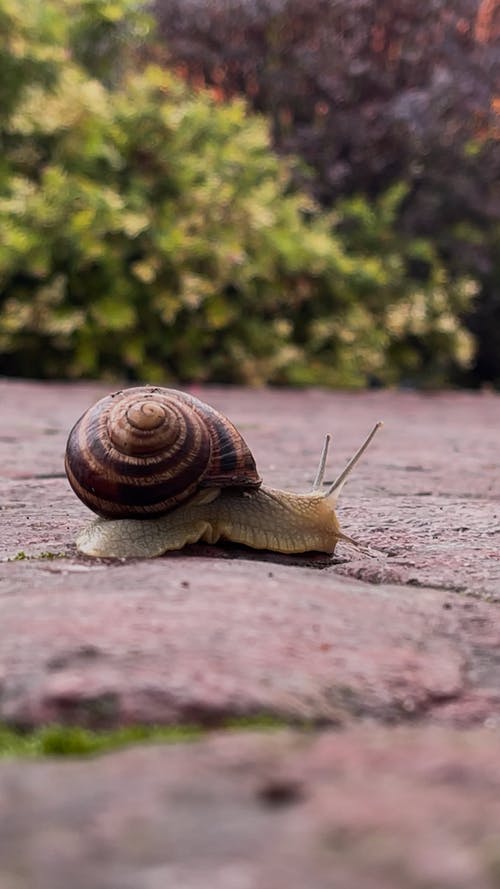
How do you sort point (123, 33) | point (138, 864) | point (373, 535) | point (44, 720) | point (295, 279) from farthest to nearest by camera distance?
point (123, 33)
point (295, 279)
point (373, 535)
point (44, 720)
point (138, 864)

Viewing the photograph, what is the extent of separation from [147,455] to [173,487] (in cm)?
9

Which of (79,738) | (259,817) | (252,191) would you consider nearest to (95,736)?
(79,738)

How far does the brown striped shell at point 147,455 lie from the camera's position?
6.97 feet

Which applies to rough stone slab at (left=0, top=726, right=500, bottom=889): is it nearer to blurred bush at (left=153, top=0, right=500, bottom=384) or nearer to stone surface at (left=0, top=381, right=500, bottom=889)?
stone surface at (left=0, top=381, right=500, bottom=889)

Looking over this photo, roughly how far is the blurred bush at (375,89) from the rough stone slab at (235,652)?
26.0ft

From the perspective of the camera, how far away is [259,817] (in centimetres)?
84

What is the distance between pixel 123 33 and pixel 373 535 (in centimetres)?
805

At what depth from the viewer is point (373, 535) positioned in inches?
94.6

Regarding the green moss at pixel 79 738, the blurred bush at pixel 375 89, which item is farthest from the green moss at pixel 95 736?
the blurred bush at pixel 375 89

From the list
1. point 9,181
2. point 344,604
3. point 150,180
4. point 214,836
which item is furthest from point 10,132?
point 214,836

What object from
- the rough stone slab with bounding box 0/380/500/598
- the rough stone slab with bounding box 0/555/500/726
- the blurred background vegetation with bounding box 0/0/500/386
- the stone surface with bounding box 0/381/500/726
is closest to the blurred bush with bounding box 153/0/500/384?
the blurred background vegetation with bounding box 0/0/500/386

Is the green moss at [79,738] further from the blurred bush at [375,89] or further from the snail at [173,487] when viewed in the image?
the blurred bush at [375,89]

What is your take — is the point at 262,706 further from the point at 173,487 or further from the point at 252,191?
the point at 252,191

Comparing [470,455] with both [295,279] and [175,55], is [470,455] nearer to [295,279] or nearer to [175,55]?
[295,279]
